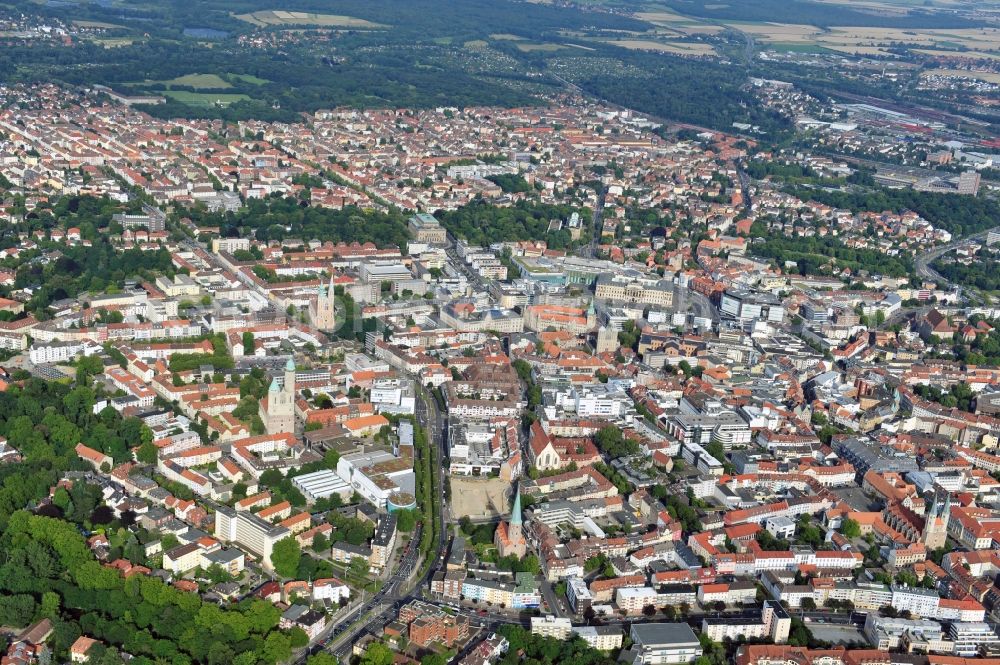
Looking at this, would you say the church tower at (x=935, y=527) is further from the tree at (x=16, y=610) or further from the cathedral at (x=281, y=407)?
the tree at (x=16, y=610)

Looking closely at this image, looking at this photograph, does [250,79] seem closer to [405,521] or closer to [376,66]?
[376,66]

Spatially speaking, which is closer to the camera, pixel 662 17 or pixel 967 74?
pixel 967 74

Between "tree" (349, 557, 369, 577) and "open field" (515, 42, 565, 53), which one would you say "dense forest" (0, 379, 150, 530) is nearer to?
"tree" (349, 557, 369, 577)

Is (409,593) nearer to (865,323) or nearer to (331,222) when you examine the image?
(865,323)

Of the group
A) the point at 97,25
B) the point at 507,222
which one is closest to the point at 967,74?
the point at 507,222

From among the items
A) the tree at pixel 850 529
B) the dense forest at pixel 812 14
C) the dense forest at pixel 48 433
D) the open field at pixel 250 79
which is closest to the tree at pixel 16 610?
the dense forest at pixel 48 433
